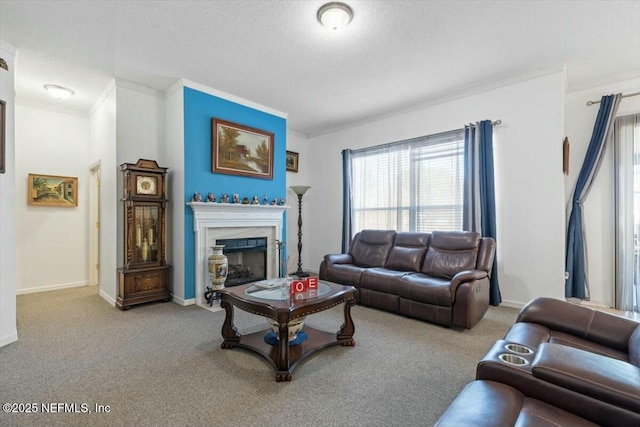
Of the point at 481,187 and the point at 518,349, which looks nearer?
the point at 518,349

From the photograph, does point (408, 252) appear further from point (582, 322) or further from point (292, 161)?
point (292, 161)

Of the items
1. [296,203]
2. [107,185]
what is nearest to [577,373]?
[107,185]

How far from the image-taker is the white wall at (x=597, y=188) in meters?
3.68

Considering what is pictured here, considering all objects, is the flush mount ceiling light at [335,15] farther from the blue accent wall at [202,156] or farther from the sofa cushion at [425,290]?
the sofa cushion at [425,290]

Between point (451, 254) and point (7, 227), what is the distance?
4560 millimetres

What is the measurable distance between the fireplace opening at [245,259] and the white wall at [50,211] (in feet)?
8.26

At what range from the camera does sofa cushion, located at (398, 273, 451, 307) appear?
305 centimetres

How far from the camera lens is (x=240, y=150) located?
444 cm

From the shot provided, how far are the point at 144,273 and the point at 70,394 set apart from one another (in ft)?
6.52

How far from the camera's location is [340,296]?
252 cm

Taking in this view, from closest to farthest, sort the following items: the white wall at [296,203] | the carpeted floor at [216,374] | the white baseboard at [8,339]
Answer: the carpeted floor at [216,374]
the white baseboard at [8,339]
the white wall at [296,203]

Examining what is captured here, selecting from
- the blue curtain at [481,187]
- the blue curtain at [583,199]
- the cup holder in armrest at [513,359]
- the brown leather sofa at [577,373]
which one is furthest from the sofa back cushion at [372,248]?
the cup holder in armrest at [513,359]

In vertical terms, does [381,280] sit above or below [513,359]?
below

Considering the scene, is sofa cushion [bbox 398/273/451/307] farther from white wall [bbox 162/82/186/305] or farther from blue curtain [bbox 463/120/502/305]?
white wall [bbox 162/82/186/305]
